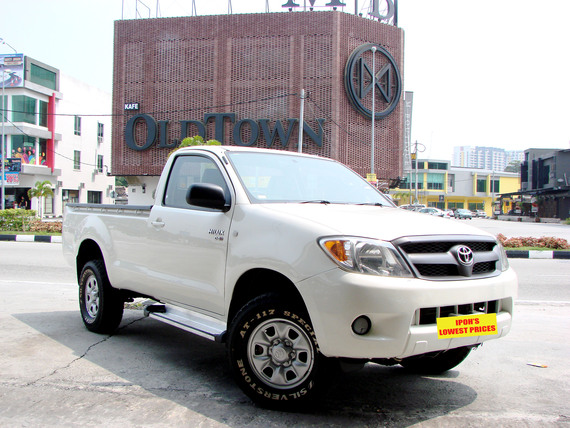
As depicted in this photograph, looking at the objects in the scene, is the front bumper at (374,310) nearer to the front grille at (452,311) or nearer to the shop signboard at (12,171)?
the front grille at (452,311)

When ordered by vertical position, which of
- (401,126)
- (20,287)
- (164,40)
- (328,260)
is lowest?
(20,287)

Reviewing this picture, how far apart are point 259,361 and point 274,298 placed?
0.44 m

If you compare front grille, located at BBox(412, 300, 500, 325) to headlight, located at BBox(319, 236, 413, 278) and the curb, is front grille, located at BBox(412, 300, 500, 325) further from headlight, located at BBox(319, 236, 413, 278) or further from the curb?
the curb

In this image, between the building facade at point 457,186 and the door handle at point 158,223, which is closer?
the door handle at point 158,223

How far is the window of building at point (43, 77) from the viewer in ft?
166

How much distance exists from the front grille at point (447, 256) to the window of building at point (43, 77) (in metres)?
54.3

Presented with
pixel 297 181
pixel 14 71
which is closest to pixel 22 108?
pixel 14 71

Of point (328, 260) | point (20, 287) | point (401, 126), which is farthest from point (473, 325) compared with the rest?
point (401, 126)

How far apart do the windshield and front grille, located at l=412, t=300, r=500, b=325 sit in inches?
51.5

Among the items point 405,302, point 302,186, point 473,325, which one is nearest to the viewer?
point 405,302

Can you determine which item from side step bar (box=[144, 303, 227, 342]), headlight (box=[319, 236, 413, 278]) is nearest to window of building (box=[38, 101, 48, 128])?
side step bar (box=[144, 303, 227, 342])

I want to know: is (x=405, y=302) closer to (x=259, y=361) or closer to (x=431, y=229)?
(x=431, y=229)

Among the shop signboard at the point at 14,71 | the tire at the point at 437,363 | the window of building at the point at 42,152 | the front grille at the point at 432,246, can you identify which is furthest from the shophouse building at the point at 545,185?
the front grille at the point at 432,246

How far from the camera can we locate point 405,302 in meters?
3.06
